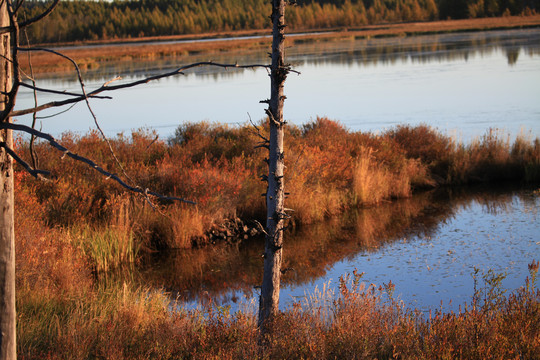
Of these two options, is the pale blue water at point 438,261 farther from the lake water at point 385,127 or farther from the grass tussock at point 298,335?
the grass tussock at point 298,335

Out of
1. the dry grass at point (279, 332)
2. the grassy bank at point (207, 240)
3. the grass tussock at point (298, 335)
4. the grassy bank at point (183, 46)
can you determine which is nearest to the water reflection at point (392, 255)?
the grassy bank at point (207, 240)

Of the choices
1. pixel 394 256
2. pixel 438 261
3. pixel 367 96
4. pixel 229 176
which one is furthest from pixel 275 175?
pixel 367 96

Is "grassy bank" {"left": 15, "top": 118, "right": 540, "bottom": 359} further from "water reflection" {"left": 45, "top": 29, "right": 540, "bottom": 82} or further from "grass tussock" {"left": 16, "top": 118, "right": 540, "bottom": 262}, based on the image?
"water reflection" {"left": 45, "top": 29, "right": 540, "bottom": 82}

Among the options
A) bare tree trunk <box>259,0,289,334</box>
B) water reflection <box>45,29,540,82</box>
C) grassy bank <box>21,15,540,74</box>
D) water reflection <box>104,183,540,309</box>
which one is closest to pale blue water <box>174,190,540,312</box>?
water reflection <box>104,183,540,309</box>

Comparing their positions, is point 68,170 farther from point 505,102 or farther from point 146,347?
point 505,102

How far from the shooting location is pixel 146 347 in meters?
5.93

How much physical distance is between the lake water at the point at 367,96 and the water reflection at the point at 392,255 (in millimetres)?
3844

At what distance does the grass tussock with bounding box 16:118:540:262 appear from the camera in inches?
443

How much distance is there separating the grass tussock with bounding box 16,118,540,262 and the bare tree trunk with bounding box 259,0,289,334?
5.02 m

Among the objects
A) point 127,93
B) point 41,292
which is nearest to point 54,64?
point 127,93

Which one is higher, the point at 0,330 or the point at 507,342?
the point at 0,330

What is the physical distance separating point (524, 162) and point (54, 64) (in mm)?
50031

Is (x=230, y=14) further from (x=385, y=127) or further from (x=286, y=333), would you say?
(x=286, y=333)

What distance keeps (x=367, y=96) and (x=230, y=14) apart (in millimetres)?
81730
